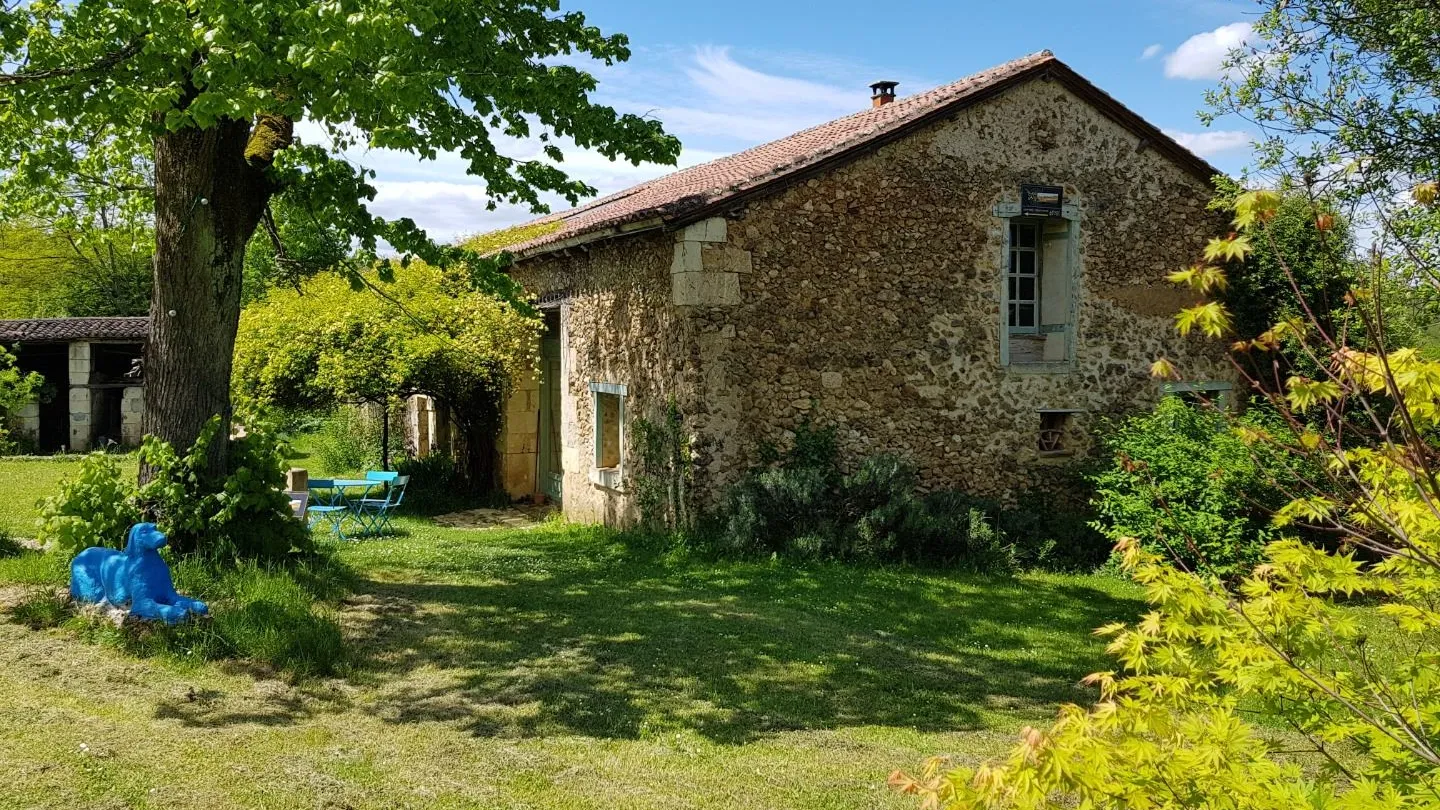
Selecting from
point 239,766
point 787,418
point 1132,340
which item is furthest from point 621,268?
point 239,766

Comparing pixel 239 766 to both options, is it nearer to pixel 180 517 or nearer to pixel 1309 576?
pixel 180 517

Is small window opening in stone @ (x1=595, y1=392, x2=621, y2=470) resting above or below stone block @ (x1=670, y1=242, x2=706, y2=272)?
below

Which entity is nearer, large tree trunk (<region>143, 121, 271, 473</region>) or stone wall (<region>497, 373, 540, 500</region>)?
large tree trunk (<region>143, 121, 271, 473</region>)

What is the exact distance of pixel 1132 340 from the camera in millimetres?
12672

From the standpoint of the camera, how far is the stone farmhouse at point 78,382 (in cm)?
2239

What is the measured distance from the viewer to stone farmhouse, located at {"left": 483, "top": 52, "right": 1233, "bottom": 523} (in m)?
10.7

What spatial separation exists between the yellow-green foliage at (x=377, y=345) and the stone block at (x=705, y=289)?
387 centimetres

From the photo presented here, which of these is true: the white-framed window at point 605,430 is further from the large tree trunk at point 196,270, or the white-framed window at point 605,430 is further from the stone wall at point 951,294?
the large tree trunk at point 196,270

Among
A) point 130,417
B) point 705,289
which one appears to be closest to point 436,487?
point 705,289

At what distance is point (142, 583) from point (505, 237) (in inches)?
485

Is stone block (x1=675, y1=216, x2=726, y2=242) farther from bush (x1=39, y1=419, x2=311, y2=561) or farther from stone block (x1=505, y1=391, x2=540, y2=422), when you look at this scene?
stone block (x1=505, y1=391, x2=540, y2=422)

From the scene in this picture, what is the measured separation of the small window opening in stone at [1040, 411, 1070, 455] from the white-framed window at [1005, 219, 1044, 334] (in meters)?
1.04

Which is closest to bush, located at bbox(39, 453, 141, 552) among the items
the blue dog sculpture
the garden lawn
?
the blue dog sculpture

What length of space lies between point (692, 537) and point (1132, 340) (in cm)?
603
